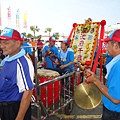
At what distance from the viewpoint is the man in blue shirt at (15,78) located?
5.59 ft

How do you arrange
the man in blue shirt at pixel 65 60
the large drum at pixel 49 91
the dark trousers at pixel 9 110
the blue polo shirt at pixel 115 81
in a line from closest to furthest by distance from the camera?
the blue polo shirt at pixel 115 81 < the dark trousers at pixel 9 110 < the large drum at pixel 49 91 < the man in blue shirt at pixel 65 60

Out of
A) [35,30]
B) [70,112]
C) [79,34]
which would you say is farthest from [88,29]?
[35,30]

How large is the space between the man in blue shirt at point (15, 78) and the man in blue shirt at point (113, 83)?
62cm

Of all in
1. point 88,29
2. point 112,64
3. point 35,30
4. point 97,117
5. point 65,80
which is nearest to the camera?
point 112,64

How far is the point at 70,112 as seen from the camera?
13.5ft

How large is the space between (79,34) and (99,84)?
11.8 feet

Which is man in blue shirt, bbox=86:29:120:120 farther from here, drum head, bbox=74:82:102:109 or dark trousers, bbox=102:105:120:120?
drum head, bbox=74:82:102:109

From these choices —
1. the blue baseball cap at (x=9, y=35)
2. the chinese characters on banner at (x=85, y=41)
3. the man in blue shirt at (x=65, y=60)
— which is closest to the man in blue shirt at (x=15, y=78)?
the blue baseball cap at (x=9, y=35)

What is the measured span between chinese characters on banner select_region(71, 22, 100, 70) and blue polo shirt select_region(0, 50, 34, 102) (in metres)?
3.14

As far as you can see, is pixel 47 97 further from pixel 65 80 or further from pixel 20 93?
pixel 20 93

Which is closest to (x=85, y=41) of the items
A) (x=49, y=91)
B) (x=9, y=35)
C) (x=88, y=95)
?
(x=49, y=91)

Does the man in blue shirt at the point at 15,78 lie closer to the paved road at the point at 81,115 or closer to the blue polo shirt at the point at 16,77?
the blue polo shirt at the point at 16,77

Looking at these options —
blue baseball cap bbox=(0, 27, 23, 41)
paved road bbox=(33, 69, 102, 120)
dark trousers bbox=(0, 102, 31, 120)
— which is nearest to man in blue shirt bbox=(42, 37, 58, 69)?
paved road bbox=(33, 69, 102, 120)

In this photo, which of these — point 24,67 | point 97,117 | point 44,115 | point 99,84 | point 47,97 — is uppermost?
point 24,67
